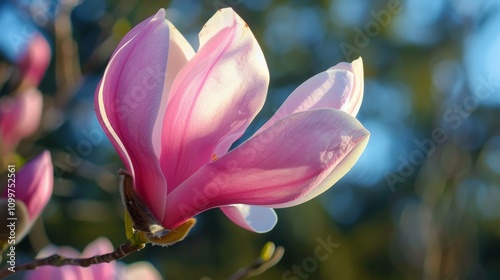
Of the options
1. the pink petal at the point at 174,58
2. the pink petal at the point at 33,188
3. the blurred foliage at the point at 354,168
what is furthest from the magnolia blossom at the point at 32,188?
the blurred foliage at the point at 354,168

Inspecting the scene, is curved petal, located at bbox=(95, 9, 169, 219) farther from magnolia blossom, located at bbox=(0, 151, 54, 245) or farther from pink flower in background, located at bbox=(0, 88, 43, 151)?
pink flower in background, located at bbox=(0, 88, 43, 151)

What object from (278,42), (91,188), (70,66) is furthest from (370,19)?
(70,66)

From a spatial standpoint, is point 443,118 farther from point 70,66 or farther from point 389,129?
point 389,129

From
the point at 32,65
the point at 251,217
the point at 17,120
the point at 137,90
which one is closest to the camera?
the point at 137,90

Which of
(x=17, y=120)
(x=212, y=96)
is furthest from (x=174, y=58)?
(x=17, y=120)

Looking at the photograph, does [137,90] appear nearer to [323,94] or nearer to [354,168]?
[323,94]

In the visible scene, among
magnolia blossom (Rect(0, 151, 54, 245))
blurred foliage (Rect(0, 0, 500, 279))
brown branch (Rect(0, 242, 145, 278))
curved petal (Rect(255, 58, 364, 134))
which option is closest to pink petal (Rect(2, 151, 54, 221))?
magnolia blossom (Rect(0, 151, 54, 245))

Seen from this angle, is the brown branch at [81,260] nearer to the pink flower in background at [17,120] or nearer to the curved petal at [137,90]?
the curved petal at [137,90]
